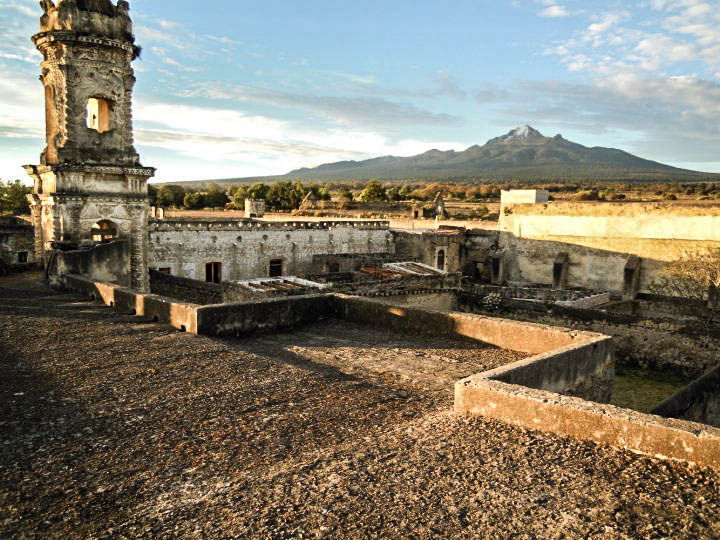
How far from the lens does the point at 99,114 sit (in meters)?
17.8

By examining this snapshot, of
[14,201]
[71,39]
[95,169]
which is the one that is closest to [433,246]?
[95,169]

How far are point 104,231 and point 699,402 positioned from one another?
16.1 meters

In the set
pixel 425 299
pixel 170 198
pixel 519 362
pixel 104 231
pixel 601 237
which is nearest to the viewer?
pixel 519 362

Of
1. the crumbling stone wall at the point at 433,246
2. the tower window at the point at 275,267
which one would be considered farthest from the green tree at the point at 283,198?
the tower window at the point at 275,267

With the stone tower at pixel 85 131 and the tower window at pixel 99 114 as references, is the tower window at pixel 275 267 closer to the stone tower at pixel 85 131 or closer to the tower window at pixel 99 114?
the stone tower at pixel 85 131

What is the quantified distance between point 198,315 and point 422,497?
5058 millimetres

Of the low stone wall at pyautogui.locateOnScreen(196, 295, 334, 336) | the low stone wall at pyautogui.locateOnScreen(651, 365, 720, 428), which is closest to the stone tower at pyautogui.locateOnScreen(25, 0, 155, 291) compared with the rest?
the low stone wall at pyautogui.locateOnScreen(196, 295, 334, 336)

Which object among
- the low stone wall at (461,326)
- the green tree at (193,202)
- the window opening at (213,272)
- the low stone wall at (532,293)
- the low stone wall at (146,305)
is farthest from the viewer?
the green tree at (193,202)

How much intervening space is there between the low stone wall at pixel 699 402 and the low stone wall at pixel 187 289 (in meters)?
12.7

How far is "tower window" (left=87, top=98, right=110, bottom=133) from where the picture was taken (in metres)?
17.8

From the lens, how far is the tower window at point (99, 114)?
58.2ft

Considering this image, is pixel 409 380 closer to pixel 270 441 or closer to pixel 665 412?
pixel 270 441

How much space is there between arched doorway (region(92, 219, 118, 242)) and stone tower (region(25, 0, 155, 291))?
0.03 meters

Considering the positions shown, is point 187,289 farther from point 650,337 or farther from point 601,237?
point 601,237
